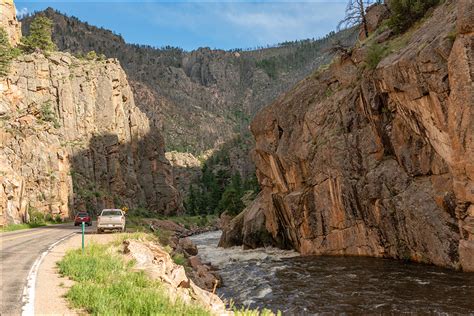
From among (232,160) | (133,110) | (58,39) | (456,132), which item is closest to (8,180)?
(456,132)

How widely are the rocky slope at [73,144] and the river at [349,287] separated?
26.8 meters

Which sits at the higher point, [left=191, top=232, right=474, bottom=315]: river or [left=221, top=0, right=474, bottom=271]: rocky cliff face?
[left=221, top=0, right=474, bottom=271]: rocky cliff face

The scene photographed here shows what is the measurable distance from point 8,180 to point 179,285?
34.3 meters

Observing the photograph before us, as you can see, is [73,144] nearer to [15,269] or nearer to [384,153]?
[384,153]

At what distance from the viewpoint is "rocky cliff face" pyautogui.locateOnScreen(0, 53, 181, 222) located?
52938mm

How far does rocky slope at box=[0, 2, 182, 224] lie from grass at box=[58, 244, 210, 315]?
28963 mm

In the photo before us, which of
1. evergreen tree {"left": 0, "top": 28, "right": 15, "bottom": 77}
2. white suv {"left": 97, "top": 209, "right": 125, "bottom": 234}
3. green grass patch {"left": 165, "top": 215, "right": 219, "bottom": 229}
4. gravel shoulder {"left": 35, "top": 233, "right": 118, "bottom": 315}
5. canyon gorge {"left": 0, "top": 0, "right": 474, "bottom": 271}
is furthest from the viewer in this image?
green grass patch {"left": 165, "top": 215, "right": 219, "bottom": 229}

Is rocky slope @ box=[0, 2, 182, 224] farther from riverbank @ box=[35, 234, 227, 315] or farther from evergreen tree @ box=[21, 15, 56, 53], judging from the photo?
riverbank @ box=[35, 234, 227, 315]

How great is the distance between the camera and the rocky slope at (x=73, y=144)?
52.8m

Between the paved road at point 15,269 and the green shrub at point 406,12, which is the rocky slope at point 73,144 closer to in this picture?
the paved road at point 15,269

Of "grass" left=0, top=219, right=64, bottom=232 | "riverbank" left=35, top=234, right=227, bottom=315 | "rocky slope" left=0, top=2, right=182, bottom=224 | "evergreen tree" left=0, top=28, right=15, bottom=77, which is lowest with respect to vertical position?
"riverbank" left=35, top=234, right=227, bottom=315

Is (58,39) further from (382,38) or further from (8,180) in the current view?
(382,38)

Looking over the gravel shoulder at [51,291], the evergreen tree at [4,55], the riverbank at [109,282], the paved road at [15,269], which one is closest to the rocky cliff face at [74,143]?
the evergreen tree at [4,55]

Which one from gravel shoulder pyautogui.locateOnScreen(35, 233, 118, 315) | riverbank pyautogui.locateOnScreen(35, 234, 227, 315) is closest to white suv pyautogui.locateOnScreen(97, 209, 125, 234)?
riverbank pyautogui.locateOnScreen(35, 234, 227, 315)
